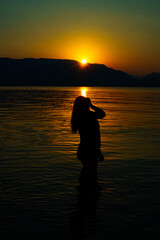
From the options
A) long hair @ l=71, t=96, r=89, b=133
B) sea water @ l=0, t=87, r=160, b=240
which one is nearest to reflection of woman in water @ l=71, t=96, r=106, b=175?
long hair @ l=71, t=96, r=89, b=133

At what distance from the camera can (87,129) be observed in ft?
24.7

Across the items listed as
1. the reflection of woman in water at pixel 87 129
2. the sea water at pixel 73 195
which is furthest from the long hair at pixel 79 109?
the sea water at pixel 73 195

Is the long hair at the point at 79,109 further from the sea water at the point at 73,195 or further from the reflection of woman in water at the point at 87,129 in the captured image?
the sea water at the point at 73,195

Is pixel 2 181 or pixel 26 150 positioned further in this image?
pixel 26 150

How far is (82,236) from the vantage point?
583 cm

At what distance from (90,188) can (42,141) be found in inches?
308

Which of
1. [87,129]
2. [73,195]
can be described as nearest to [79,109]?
[87,129]

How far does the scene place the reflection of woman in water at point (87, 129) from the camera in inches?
289

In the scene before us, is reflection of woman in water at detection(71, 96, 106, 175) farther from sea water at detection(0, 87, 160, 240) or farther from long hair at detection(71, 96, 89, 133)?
sea water at detection(0, 87, 160, 240)

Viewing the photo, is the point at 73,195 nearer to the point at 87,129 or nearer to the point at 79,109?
the point at 87,129

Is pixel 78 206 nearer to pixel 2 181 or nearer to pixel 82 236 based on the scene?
pixel 82 236

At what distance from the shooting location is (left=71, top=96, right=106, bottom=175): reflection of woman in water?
24.0ft

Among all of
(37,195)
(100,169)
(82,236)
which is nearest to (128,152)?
(100,169)

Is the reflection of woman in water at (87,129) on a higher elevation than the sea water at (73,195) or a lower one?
higher
